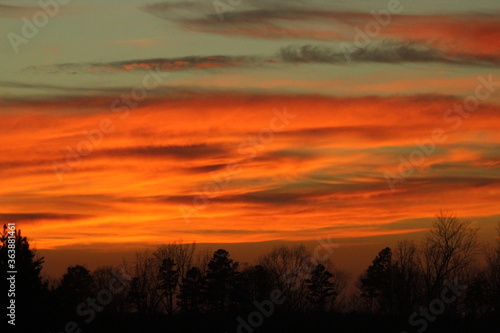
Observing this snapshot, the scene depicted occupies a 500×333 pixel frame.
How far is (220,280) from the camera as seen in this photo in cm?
11294

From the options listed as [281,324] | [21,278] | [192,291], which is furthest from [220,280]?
[21,278]

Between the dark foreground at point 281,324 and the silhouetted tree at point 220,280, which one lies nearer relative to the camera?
the dark foreground at point 281,324

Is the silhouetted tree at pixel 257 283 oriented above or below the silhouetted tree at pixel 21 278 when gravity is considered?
above

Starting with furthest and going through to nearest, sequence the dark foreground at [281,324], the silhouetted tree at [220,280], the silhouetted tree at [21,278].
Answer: the silhouetted tree at [220,280] → the dark foreground at [281,324] → the silhouetted tree at [21,278]

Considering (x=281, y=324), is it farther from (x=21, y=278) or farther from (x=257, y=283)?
(x=21, y=278)

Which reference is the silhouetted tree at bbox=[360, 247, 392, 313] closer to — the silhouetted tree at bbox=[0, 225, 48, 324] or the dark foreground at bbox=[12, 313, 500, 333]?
Result: the dark foreground at bbox=[12, 313, 500, 333]

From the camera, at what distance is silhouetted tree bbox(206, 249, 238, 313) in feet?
361

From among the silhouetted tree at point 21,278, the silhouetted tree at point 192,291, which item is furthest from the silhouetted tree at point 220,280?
the silhouetted tree at point 21,278

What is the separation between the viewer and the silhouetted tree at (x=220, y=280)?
110m

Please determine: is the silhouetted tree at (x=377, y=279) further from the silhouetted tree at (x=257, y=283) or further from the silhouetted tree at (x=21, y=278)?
the silhouetted tree at (x=21, y=278)

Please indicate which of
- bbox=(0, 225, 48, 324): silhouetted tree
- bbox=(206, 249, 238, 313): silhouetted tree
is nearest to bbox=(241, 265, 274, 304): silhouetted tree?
bbox=(206, 249, 238, 313): silhouetted tree

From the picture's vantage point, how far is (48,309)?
5819 cm

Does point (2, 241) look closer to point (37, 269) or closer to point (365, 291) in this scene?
point (37, 269)

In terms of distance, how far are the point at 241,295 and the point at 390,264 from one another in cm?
2838
